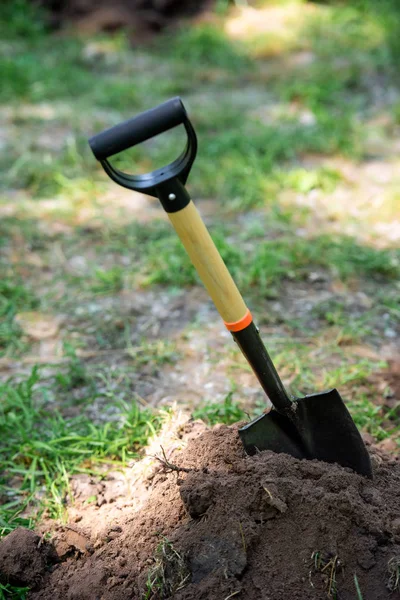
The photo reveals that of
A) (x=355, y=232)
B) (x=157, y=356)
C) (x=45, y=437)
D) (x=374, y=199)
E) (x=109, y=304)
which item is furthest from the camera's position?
(x=374, y=199)

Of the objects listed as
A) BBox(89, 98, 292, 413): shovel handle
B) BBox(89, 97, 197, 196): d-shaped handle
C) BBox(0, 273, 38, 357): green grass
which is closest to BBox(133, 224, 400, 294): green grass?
BBox(0, 273, 38, 357): green grass

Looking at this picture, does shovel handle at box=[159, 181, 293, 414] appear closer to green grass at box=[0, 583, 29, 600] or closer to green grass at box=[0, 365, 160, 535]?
green grass at box=[0, 365, 160, 535]

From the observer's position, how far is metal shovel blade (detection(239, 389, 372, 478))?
182 cm

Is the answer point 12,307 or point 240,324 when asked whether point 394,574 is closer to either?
point 240,324

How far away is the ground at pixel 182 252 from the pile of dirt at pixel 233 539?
309 mm

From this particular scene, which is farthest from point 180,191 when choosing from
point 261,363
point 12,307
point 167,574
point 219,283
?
point 12,307

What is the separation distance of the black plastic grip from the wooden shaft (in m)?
0.20

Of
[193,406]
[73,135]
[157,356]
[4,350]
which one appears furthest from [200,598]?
[73,135]

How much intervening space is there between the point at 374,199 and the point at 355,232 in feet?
1.36

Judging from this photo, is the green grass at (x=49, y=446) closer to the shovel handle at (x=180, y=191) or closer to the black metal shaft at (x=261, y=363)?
the black metal shaft at (x=261, y=363)

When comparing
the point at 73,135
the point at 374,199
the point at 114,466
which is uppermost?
the point at 114,466

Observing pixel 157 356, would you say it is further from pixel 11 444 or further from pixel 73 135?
pixel 73 135

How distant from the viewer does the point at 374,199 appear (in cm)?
396

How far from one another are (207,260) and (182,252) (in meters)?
1.85
